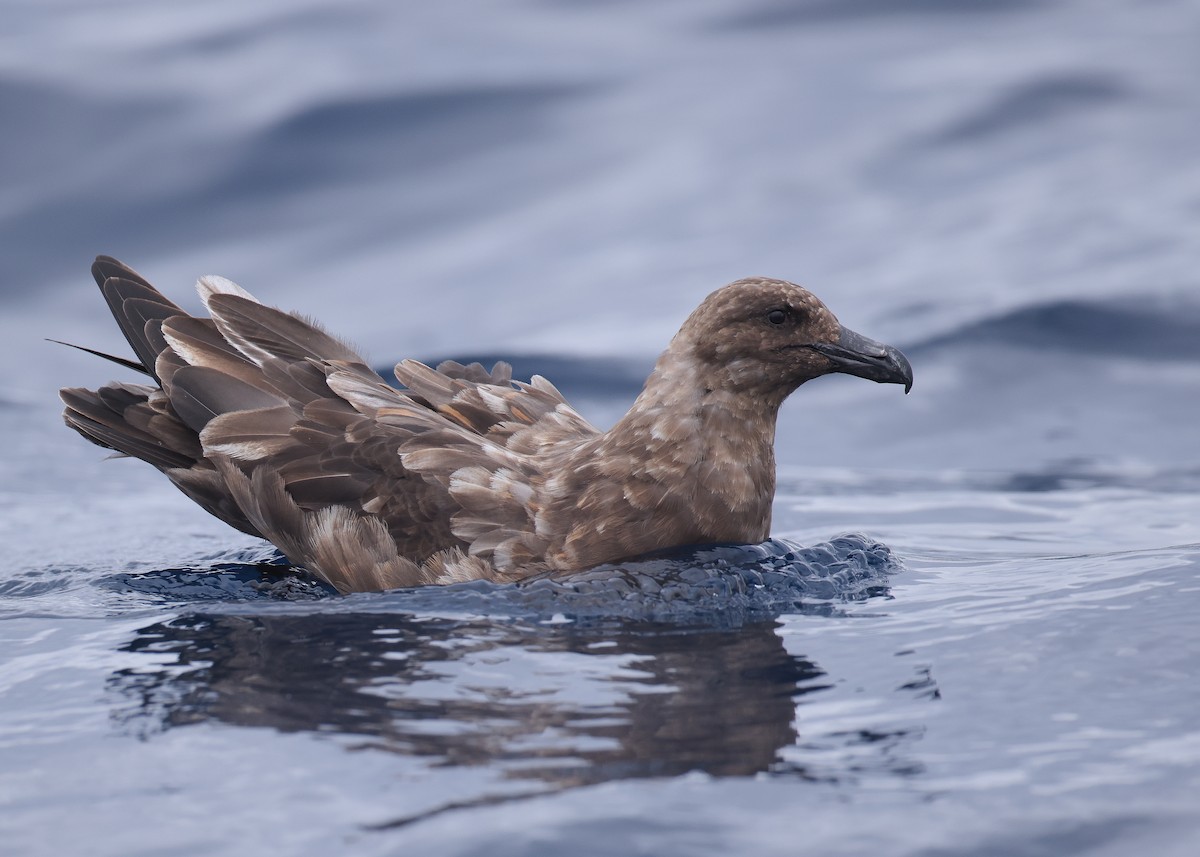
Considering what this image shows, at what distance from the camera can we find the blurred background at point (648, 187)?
35.7 feet

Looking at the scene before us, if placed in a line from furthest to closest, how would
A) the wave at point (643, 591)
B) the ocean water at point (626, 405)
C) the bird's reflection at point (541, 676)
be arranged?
the wave at point (643, 591), the bird's reflection at point (541, 676), the ocean water at point (626, 405)

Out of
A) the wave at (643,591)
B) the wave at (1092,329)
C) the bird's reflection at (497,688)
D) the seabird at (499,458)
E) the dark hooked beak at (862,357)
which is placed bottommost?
the bird's reflection at (497,688)

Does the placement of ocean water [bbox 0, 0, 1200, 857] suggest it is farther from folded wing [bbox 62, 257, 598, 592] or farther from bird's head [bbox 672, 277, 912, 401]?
bird's head [bbox 672, 277, 912, 401]

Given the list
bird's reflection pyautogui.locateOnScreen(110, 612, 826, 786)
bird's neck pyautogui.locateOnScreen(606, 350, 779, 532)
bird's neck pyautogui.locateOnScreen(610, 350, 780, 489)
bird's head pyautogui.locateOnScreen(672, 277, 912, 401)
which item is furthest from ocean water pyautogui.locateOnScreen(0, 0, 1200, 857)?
bird's head pyautogui.locateOnScreen(672, 277, 912, 401)

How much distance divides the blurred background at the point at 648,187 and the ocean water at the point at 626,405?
1.6 inches

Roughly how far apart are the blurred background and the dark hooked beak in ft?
12.9

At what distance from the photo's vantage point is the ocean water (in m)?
3.78

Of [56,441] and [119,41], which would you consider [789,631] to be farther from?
[119,41]

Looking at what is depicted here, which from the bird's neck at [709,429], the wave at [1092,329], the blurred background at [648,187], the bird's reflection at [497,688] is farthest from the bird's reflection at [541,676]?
the wave at [1092,329]

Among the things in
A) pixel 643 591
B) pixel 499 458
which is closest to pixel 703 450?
pixel 643 591

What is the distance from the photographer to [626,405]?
10.5 m

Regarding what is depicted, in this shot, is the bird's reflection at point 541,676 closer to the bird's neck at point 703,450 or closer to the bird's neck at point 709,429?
the bird's neck at point 703,450

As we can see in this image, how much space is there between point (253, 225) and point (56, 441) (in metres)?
2.54

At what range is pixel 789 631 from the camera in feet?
16.9
